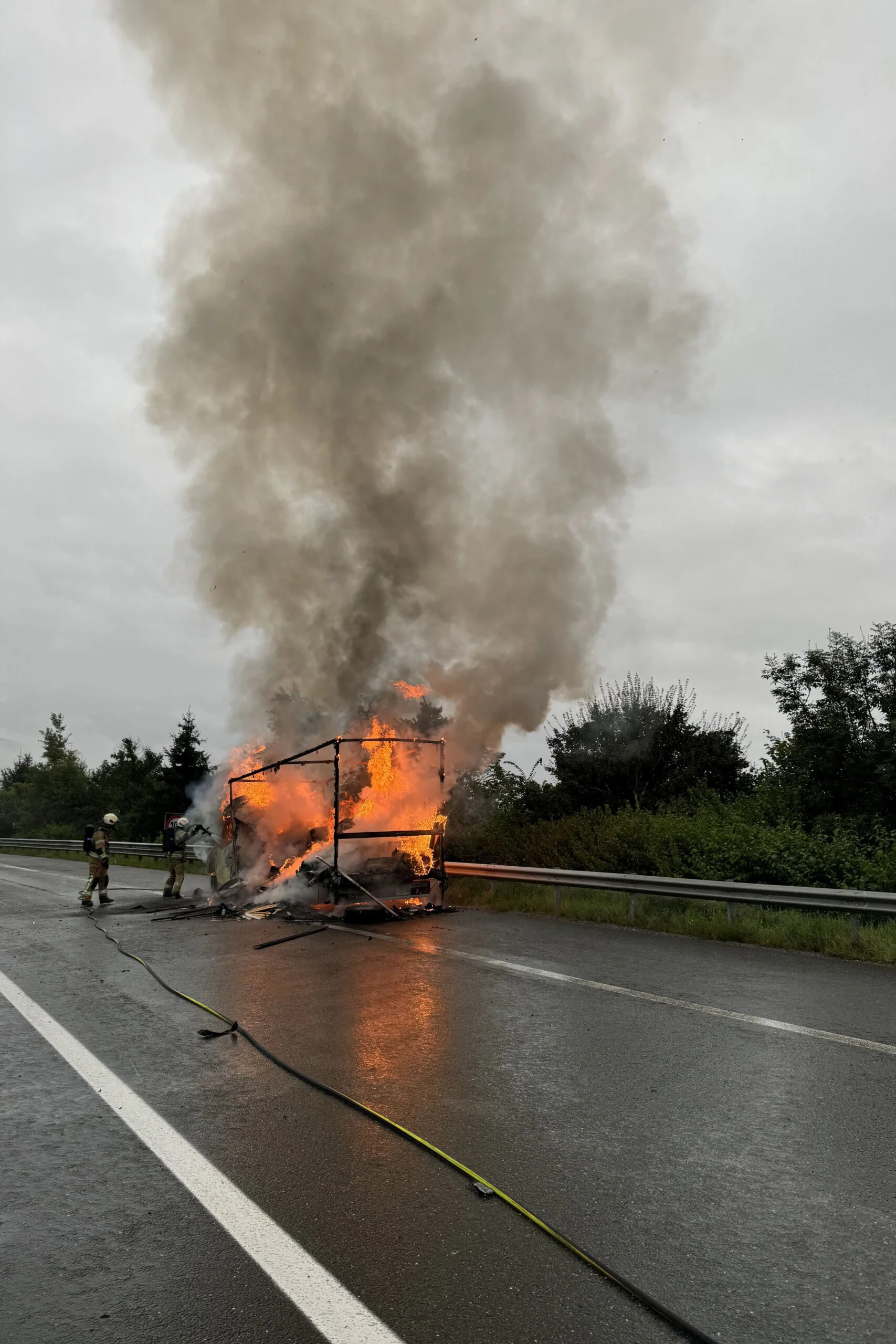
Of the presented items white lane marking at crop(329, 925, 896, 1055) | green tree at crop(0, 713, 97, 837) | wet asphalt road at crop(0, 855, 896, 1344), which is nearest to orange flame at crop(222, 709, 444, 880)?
white lane marking at crop(329, 925, 896, 1055)

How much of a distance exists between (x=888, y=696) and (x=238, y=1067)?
1780 cm

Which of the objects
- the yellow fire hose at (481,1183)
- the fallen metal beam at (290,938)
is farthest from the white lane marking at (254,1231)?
the fallen metal beam at (290,938)

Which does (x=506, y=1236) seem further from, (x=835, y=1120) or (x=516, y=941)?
(x=516, y=941)

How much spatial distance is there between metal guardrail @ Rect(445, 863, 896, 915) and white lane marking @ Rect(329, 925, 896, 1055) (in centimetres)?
299

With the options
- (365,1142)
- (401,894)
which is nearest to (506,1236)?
(365,1142)

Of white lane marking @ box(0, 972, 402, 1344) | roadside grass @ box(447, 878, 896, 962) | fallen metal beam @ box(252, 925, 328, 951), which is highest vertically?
roadside grass @ box(447, 878, 896, 962)

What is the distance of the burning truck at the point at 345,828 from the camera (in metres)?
13.1

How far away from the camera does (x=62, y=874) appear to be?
23766mm

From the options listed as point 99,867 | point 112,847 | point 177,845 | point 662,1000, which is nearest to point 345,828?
point 177,845

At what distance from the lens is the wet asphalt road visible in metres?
2.88

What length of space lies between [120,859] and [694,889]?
2178 centimetres

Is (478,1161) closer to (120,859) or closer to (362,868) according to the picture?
(362,868)

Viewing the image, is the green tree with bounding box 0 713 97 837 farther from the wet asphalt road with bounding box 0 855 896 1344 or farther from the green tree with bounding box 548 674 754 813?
the wet asphalt road with bounding box 0 855 896 1344

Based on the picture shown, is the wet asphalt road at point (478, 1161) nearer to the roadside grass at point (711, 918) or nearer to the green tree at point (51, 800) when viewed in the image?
the roadside grass at point (711, 918)
